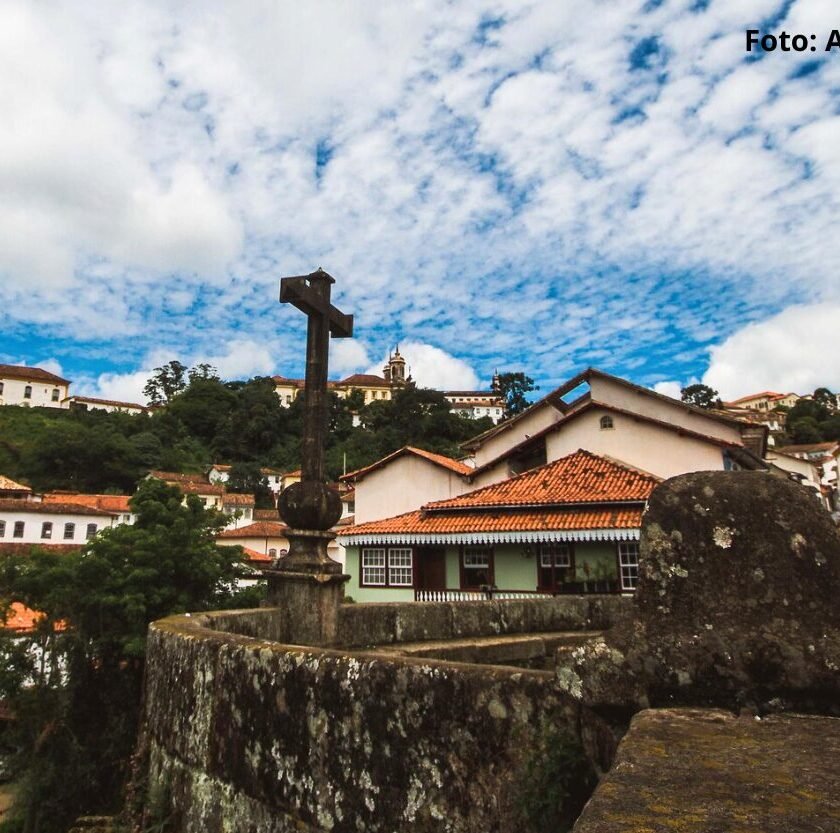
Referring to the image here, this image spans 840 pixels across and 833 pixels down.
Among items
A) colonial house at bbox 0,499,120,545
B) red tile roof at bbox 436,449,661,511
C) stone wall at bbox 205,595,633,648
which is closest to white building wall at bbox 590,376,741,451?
red tile roof at bbox 436,449,661,511

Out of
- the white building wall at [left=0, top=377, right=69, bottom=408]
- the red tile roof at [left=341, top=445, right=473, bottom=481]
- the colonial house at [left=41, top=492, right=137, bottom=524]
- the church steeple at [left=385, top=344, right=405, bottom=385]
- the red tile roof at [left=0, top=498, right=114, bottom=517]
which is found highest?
the church steeple at [left=385, top=344, right=405, bottom=385]

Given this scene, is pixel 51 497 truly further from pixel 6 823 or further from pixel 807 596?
pixel 807 596

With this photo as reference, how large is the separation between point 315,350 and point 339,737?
530cm

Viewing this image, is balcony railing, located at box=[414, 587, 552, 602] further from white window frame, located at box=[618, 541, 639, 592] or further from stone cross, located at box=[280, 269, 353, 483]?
stone cross, located at box=[280, 269, 353, 483]

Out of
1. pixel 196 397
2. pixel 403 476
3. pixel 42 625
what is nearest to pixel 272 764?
pixel 42 625

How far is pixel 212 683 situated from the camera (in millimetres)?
3566

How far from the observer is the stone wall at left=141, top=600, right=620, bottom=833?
2.42 meters

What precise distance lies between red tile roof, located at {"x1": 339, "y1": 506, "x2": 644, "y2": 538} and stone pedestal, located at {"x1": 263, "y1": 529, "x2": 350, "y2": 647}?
880 centimetres

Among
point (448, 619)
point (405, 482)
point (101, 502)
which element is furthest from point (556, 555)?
point (101, 502)

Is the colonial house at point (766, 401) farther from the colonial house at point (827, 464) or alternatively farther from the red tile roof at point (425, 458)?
the red tile roof at point (425, 458)

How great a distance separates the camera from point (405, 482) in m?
25.5

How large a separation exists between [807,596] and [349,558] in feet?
64.7

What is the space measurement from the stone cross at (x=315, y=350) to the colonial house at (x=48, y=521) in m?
53.3

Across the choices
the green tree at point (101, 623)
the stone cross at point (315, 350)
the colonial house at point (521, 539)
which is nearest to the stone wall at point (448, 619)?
the stone cross at point (315, 350)
